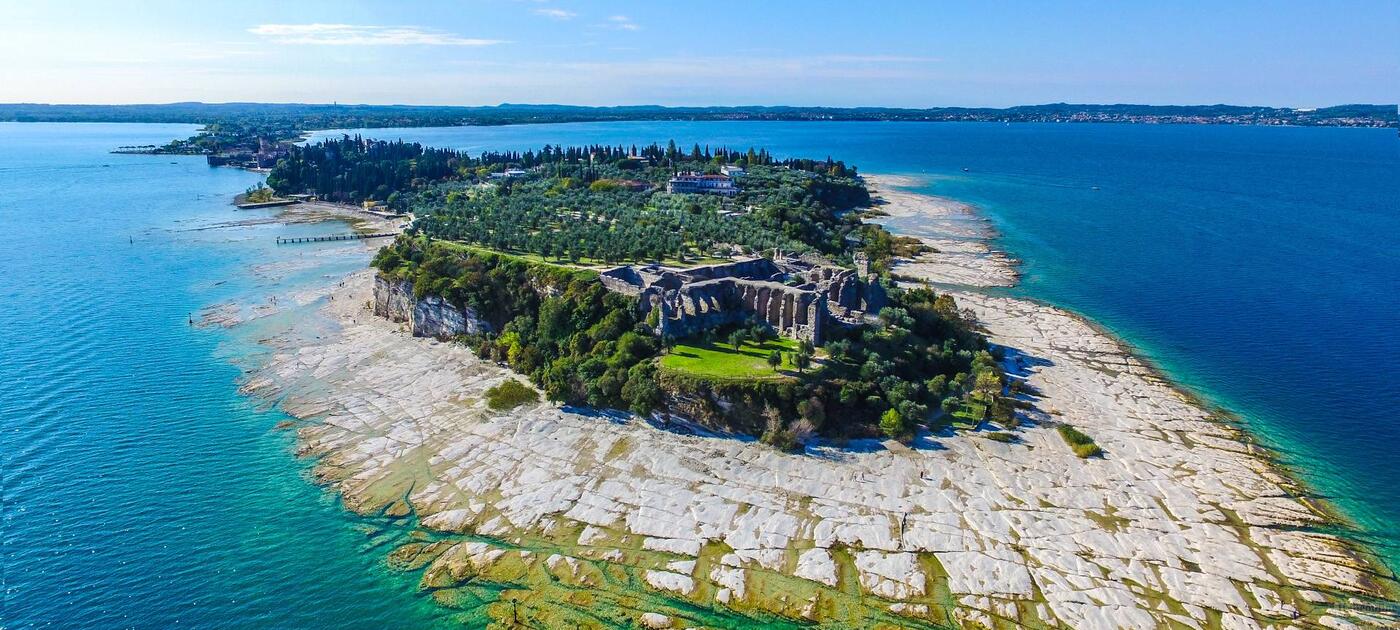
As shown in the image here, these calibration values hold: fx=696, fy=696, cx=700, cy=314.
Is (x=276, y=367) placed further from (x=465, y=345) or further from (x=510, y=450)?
A: (x=510, y=450)

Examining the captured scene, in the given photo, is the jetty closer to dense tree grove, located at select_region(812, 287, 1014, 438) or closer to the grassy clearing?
dense tree grove, located at select_region(812, 287, 1014, 438)

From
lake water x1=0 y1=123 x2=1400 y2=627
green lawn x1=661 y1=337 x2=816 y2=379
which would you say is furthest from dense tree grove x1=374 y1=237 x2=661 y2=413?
lake water x1=0 y1=123 x2=1400 y2=627

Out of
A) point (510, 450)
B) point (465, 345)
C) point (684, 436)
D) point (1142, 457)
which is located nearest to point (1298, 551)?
point (1142, 457)

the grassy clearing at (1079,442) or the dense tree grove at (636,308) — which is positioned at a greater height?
the dense tree grove at (636,308)

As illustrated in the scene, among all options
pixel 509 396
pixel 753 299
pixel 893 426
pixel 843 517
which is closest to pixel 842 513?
pixel 843 517

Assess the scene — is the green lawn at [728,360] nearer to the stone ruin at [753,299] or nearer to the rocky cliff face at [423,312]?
the stone ruin at [753,299]

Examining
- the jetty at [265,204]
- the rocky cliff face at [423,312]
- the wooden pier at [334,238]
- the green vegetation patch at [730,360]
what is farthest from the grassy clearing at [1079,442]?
the jetty at [265,204]
